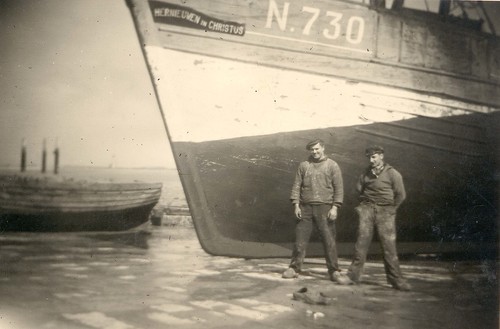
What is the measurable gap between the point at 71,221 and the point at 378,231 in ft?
13.2

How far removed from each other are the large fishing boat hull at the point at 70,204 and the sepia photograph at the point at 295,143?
32 cm

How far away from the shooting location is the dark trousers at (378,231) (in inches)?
139

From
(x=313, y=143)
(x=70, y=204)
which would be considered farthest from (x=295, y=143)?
(x=70, y=204)

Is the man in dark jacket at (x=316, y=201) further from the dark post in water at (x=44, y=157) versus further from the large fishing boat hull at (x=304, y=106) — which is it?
the dark post in water at (x=44, y=157)

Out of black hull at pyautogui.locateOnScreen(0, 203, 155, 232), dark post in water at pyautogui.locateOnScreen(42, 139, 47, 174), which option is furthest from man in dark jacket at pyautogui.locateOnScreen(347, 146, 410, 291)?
black hull at pyautogui.locateOnScreen(0, 203, 155, 232)

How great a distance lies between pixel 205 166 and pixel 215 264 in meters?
1.03

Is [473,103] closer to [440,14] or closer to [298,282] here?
[440,14]

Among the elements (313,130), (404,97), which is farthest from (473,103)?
(313,130)

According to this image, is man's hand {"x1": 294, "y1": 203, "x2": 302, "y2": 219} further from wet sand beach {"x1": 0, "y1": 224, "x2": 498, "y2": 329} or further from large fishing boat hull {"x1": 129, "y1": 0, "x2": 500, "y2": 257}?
wet sand beach {"x1": 0, "y1": 224, "x2": 498, "y2": 329}

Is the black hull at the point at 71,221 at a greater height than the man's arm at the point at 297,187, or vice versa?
the man's arm at the point at 297,187

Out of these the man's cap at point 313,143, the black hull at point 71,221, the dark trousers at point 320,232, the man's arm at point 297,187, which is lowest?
the black hull at point 71,221

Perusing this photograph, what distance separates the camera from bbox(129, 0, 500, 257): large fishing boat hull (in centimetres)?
385

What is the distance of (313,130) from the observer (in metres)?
4.05

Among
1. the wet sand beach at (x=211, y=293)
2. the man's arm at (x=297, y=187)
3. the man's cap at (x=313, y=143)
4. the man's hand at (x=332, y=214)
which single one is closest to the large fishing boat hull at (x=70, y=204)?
the wet sand beach at (x=211, y=293)
